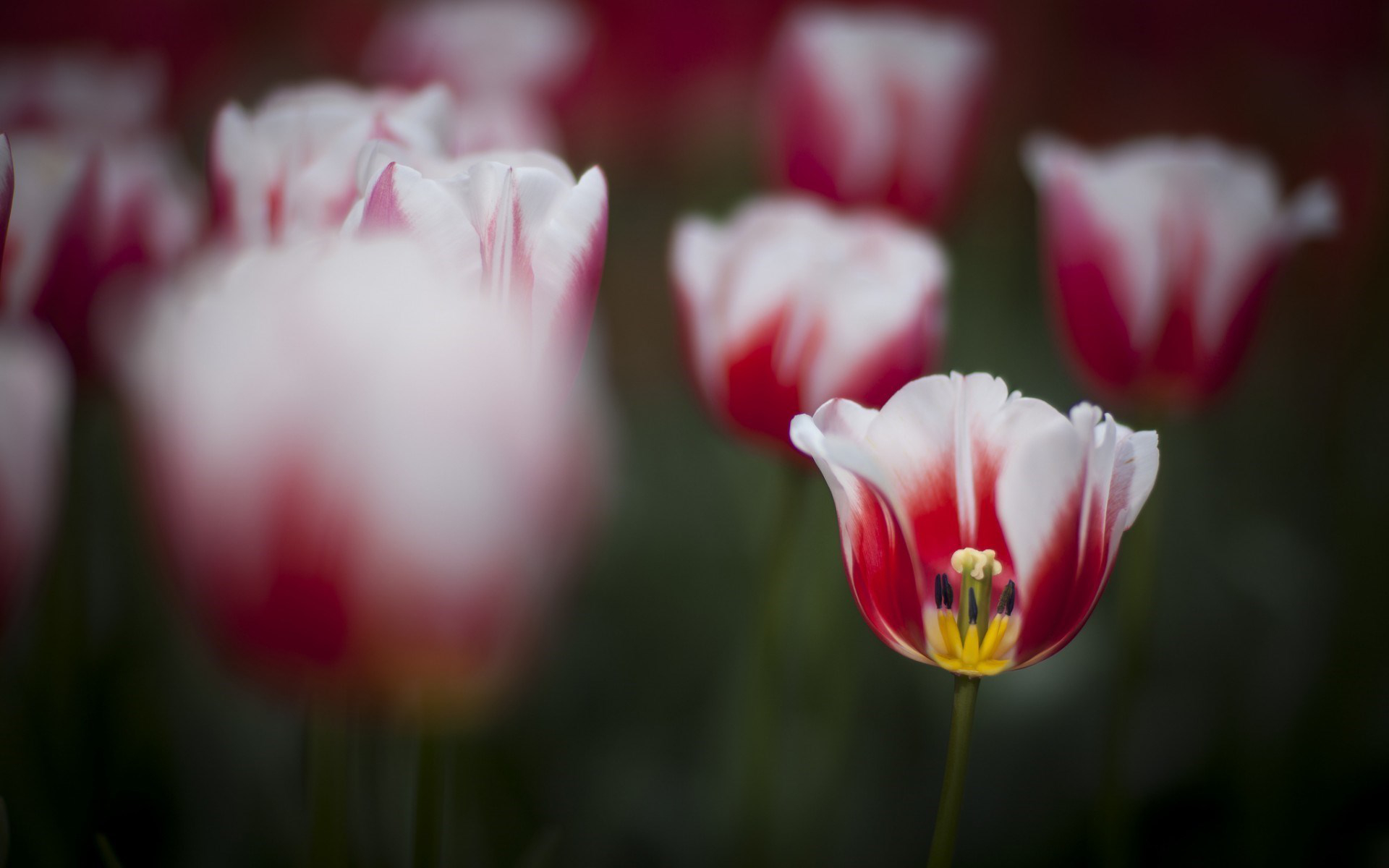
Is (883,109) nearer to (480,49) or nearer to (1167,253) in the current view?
(1167,253)

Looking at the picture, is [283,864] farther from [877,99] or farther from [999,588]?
[877,99]

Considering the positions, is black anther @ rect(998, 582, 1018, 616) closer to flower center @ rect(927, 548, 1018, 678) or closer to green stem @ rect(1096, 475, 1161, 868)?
flower center @ rect(927, 548, 1018, 678)

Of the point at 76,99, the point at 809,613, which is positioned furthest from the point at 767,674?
the point at 76,99

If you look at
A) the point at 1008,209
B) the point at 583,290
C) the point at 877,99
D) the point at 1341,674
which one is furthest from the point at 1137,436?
the point at 1008,209

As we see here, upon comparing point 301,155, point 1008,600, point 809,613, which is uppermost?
point 301,155

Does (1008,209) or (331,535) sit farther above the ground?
(1008,209)

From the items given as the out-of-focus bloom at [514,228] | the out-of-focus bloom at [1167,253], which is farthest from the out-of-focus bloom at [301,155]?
the out-of-focus bloom at [1167,253]

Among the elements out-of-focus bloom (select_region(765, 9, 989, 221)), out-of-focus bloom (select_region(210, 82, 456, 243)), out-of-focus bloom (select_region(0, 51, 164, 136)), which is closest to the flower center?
out-of-focus bloom (select_region(210, 82, 456, 243))
